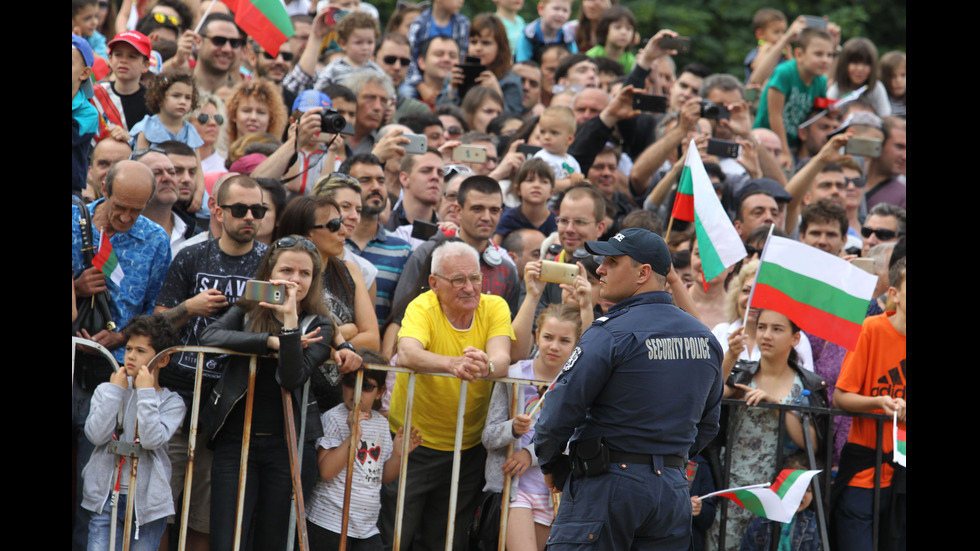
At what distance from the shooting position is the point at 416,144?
793cm

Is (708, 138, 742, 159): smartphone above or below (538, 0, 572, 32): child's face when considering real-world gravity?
below

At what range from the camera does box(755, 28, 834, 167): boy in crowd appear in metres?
11.2

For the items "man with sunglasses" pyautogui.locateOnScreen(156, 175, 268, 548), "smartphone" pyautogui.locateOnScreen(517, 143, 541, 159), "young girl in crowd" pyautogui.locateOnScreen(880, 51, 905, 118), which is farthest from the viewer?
"young girl in crowd" pyautogui.locateOnScreen(880, 51, 905, 118)

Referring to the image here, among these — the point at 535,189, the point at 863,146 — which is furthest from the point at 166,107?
the point at 863,146

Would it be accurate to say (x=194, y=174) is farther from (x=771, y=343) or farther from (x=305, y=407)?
(x=771, y=343)

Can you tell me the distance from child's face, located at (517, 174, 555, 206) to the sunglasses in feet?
7.94

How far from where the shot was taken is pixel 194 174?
7.30m

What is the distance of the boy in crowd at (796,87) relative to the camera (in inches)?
440

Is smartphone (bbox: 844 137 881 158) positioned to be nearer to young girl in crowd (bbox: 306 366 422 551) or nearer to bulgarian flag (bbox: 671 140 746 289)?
bulgarian flag (bbox: 671 140 746 289)

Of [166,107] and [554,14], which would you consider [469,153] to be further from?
[554,14]

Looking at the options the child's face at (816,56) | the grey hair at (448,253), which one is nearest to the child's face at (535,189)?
the grey hair at (448,253)

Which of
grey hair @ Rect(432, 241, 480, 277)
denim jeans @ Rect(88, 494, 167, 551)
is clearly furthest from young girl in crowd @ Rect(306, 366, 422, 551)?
denim jeans @ Rect(88, 494, 167, 551)

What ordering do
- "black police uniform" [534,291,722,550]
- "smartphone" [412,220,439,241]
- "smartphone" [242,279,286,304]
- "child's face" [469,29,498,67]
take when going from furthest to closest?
"child's face" [469,29,498,67], "smartphone" [412,220,439,241], "smartphone" [242,279,286,304], "black police uniform" [534,291,722,550]
